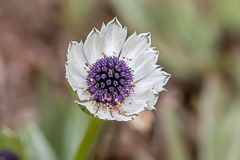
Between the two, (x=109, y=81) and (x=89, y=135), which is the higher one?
(x=109, y=81)

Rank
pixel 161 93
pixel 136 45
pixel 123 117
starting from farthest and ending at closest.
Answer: pixel 161 93, pixel 136 45, pixel 123 117

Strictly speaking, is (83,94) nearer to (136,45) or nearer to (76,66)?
(76,66)

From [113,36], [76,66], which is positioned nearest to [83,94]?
[76,66]

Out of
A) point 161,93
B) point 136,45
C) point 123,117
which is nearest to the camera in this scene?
point 123,117
